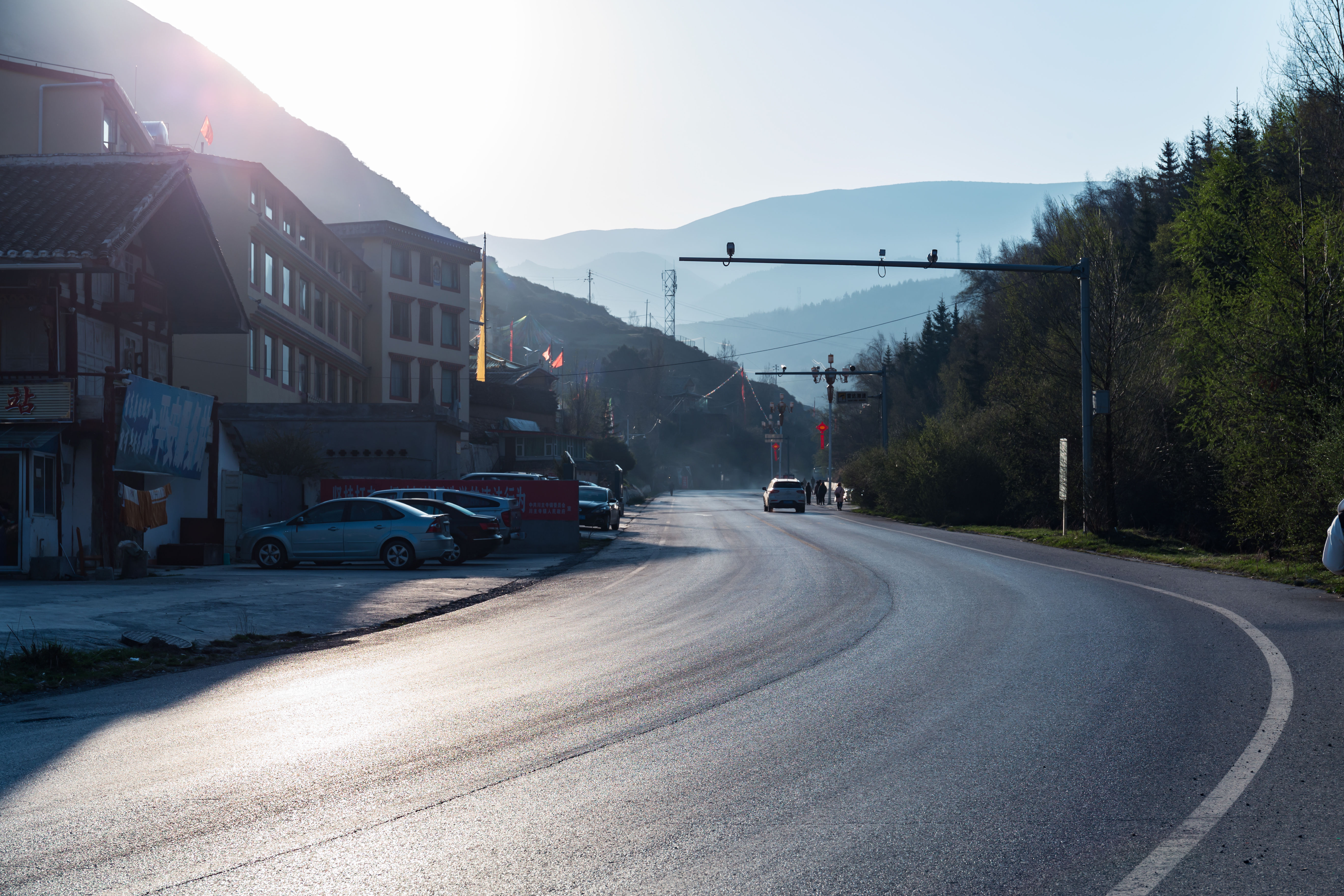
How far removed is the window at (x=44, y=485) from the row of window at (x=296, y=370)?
1631 cm

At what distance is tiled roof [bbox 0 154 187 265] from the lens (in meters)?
19.1

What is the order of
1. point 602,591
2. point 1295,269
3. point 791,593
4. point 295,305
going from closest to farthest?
point 791,593 < point 602,591 < point 1295,269 < point 295,305

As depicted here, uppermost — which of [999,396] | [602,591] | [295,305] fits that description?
[295,305]

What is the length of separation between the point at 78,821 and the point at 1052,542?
2593cm

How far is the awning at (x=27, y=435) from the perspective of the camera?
18.6 metres

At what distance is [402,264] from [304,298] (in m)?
15.1

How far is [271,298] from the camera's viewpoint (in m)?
42.4

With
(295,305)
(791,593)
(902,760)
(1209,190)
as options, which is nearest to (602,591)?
(791,593)

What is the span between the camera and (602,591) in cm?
1734

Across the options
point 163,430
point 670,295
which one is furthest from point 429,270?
point 670,295

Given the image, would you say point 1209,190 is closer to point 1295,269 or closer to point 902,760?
point 1295,269

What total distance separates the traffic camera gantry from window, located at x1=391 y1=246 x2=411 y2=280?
1464 inches

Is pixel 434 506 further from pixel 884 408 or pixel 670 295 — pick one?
pixel 670 295

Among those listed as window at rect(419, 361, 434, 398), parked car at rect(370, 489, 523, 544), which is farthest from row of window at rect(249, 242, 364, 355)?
parked car at rect(370, 489, 523, 544)
